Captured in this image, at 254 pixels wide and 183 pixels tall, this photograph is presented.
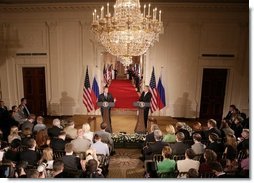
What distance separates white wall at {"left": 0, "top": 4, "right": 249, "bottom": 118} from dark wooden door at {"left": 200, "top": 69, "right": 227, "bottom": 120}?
216 millimetres

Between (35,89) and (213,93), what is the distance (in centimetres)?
692

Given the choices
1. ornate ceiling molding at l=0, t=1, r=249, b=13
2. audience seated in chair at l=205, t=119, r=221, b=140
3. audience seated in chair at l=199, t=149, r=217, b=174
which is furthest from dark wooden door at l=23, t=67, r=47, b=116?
audience seated in chair at l=199, t=149, r=217, b=174

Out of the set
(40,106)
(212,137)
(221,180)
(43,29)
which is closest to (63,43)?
(43,29)

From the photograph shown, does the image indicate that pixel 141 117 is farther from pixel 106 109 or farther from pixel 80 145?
pixel 80 145

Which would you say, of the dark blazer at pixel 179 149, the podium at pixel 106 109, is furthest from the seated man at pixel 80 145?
the podium at pixel 106 109

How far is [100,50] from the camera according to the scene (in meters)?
9.83

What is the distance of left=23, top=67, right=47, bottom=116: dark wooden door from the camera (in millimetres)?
10062

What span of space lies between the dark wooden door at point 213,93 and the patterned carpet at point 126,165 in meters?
4.37

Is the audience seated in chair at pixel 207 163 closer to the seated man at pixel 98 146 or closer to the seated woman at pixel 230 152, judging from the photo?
the seated woman at pixel 230 152

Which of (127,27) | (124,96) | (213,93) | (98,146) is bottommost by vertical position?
(124,96)

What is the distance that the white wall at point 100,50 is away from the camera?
9461mm

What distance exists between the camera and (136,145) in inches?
274

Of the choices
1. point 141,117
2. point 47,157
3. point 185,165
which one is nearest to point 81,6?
point 141,117

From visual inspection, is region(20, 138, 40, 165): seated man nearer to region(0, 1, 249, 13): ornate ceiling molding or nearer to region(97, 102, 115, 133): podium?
region(97, 102, 115, 133): podium
